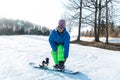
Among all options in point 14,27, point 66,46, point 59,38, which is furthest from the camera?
point 14,27

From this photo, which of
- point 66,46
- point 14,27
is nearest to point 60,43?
point 66,46

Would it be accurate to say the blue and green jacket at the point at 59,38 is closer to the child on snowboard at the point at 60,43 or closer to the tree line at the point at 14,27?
the child on snowboard at the point at 60,43

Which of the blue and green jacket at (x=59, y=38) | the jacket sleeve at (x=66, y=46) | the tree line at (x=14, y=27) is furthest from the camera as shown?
the tree line at (x=14, y=27)

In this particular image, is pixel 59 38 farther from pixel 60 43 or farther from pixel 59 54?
pixel 59 54

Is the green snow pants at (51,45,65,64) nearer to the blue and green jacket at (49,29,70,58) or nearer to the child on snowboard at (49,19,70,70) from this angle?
the child on snowboard at (49,19,70,70)

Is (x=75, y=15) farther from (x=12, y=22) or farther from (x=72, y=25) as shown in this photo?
(x=12, y=22)

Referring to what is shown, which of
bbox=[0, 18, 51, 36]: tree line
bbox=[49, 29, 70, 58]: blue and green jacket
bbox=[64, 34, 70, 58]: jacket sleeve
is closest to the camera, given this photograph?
bbox=[64, 34, 70, 58]: jacket sleeve

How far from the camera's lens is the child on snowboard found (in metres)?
7.61

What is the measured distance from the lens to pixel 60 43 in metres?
7.81

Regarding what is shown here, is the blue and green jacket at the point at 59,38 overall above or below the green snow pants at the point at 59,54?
above

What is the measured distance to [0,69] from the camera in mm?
7242

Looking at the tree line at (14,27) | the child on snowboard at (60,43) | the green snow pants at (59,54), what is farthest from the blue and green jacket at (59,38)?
the tree line at (14,27)

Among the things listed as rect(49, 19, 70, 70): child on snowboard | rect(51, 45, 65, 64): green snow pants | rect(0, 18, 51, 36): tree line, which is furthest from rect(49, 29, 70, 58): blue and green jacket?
rect(0, 18, 51, 36): tree line

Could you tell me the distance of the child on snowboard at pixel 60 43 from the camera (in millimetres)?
7605
